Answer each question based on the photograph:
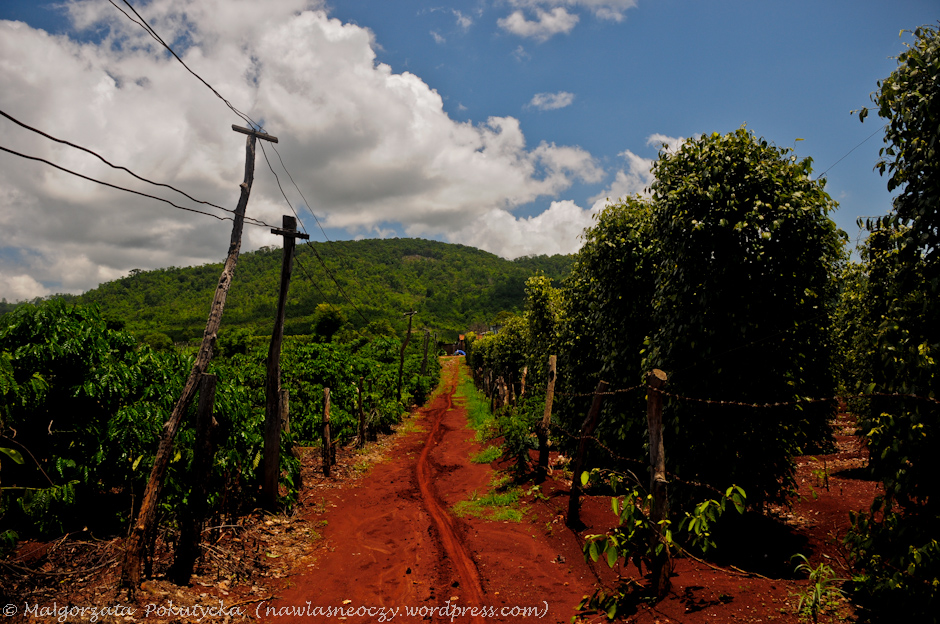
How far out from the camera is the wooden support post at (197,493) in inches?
208

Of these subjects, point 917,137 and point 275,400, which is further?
point 275,400

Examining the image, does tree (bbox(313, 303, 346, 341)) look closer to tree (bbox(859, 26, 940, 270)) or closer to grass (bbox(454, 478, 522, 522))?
grass (bbox(454, 478, 522, 522))

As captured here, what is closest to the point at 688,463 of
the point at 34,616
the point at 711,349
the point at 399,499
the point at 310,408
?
the point at 711,349

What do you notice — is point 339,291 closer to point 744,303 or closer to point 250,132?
point 250,132

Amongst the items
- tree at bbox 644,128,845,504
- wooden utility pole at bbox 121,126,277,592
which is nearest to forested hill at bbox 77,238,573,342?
wooden utility pole at bbox 121,126,277,592

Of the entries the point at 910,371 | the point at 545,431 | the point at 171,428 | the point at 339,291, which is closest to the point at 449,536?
the point at 545,431

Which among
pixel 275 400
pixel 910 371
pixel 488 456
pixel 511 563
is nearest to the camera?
pixel 910 371

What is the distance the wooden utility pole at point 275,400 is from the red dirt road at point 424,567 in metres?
1.11

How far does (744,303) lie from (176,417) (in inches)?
292

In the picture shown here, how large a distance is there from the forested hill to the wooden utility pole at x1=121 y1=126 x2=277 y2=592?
28172 mm

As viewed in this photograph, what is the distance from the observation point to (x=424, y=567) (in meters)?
6.31

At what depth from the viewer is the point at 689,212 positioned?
231 inches

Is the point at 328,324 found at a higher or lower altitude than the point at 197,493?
higher

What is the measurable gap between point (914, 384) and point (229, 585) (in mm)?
7346
